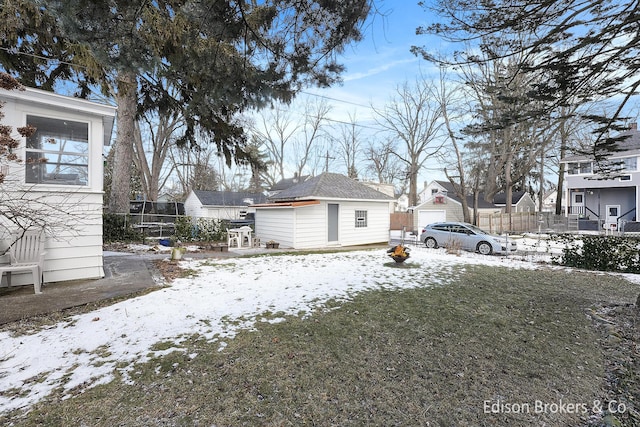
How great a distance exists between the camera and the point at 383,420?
227cm

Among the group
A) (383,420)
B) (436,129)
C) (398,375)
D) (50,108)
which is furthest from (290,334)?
(436,129)

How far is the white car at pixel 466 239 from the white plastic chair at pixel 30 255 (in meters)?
12.5

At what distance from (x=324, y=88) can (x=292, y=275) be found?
163 inches

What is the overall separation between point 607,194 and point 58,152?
3202cm

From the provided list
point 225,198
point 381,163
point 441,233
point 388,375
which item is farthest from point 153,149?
point 388,375

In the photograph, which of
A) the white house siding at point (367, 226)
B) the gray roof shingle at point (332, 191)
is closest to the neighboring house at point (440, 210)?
the white house siding at point (367, 226)

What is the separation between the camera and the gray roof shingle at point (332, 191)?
13938 mm

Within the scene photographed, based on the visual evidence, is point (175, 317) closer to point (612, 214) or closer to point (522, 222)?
point (522, 222)

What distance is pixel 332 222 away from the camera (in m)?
14.3

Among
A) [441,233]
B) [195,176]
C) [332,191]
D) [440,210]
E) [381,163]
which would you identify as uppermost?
[381,163]

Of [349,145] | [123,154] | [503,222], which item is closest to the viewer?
[123,154]

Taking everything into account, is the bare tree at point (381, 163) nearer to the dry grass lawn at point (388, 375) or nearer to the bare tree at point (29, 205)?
the dry grass lawn at point (388, 375)

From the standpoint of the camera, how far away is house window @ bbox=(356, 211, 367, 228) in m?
15.2

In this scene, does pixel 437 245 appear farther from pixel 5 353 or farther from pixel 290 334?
pixel 5 353
